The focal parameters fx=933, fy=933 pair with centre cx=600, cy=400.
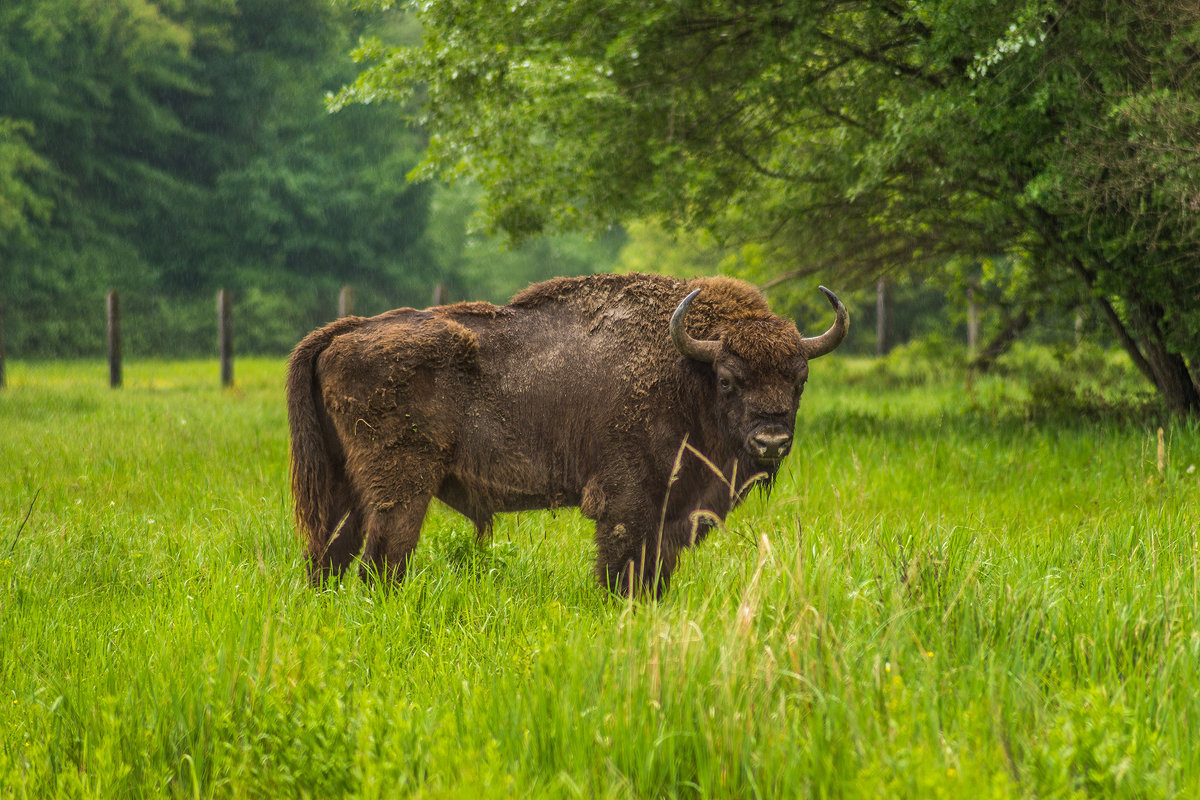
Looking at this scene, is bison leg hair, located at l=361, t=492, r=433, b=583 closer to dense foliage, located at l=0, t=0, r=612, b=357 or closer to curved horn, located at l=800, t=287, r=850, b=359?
curved horn, located at l=800, t=287, r=850, b=359

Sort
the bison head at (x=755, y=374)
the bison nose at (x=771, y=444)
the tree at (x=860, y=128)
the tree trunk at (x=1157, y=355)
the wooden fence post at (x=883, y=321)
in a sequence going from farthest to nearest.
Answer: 1. the wooden fence post at (x=883, y=321)
2. the tree trunk at (x=1157, y=355)
3. the tree at (x=860, y=128)
4. the bison head at (x=755, y=374)
5. the bison nose at (x=771, y=444)

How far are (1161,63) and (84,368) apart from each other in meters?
23.0

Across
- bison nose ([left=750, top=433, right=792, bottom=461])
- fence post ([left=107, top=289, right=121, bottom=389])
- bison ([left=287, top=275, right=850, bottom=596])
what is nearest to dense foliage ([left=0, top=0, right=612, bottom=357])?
fence post ([left=107, top=289, right=121, bottom=389])

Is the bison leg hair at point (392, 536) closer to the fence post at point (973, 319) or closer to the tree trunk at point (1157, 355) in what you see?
the tree trunk at point (1157, 355)

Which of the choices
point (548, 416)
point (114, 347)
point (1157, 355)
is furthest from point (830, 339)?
point (114, 347)

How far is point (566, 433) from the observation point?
16.5 ft

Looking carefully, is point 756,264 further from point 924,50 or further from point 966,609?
point 966,609

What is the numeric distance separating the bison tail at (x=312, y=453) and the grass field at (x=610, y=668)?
249 millimetres

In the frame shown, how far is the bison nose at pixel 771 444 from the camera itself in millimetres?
4492

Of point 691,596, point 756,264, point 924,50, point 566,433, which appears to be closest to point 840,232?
point 756,264

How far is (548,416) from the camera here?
5047 millimetres

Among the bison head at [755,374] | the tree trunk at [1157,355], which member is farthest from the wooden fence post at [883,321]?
the bison head at [755,374]

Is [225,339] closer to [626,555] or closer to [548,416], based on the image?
[548,416]

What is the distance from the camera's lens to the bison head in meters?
4.62
